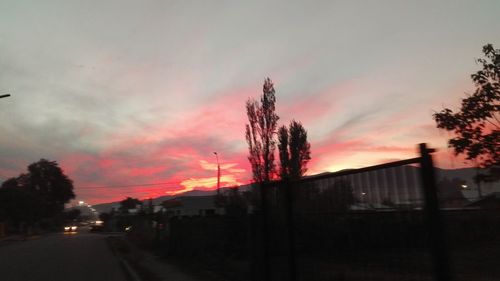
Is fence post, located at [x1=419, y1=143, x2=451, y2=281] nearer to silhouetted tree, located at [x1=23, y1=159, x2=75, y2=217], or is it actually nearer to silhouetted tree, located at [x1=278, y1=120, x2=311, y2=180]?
silhouetted tree, located at [x1=278, y1=120, x2=311, y2=180]

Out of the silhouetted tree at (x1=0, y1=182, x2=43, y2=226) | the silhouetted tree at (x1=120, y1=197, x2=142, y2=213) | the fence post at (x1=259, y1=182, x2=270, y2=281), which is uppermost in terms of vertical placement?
the silhouetted tree at (x1=120, y1=197, x2=142, y2=213)

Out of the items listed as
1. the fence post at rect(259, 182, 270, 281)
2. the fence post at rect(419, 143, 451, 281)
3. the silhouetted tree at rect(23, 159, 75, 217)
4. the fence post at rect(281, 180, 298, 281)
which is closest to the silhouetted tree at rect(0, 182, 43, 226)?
the silhouetted tree at rect(23, 159, 75, 217)

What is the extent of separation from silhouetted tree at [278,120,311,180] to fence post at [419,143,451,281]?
1052 inches

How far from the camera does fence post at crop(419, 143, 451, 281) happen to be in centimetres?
540

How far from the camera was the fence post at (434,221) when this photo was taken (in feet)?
17.7

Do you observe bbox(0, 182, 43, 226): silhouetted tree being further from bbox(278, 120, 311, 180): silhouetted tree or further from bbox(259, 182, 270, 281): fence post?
bbox(259, 182, 270, 281): fence post

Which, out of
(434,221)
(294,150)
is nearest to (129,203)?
(294,150)

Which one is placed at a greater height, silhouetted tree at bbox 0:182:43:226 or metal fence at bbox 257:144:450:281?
silhouetted tree at bbox 0:182:43:226

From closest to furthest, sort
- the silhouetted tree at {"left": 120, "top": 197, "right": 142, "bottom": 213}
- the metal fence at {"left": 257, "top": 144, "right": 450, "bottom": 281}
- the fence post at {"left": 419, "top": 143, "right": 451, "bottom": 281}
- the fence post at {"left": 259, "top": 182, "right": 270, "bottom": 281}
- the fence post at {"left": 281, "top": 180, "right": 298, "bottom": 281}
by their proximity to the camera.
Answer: the fence post at {"left": 419, "top": 143, "right": 451, "bottom": 281} → the metal fence at {"left": 257, "top": 144, "right": 450, "bottom": 281} → the fence post at {"left": 281, "top": 180, "right": 298, "bottom": 281} → the fence post at {"left": 259, "top": 182, "right": 270, "bottom": 281} → the silhouetted tree at {"left": 120, "top": 197, "right": 142, "bottom": 213}

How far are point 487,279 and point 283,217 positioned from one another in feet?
14.4

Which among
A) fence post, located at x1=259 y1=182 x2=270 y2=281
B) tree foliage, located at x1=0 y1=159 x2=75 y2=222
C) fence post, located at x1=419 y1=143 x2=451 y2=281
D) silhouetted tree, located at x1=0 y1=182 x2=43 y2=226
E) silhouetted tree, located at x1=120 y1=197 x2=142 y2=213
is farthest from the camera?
silhouetted tree, located at x1=120 y1=197 x2=142 y2=213

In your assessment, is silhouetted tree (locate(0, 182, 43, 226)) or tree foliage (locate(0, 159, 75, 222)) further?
tree foliage (locate(0, 159, 75, 222))

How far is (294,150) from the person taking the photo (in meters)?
35.6

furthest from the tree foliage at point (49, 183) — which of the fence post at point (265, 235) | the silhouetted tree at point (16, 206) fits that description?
the fence post at point (265, 235)
